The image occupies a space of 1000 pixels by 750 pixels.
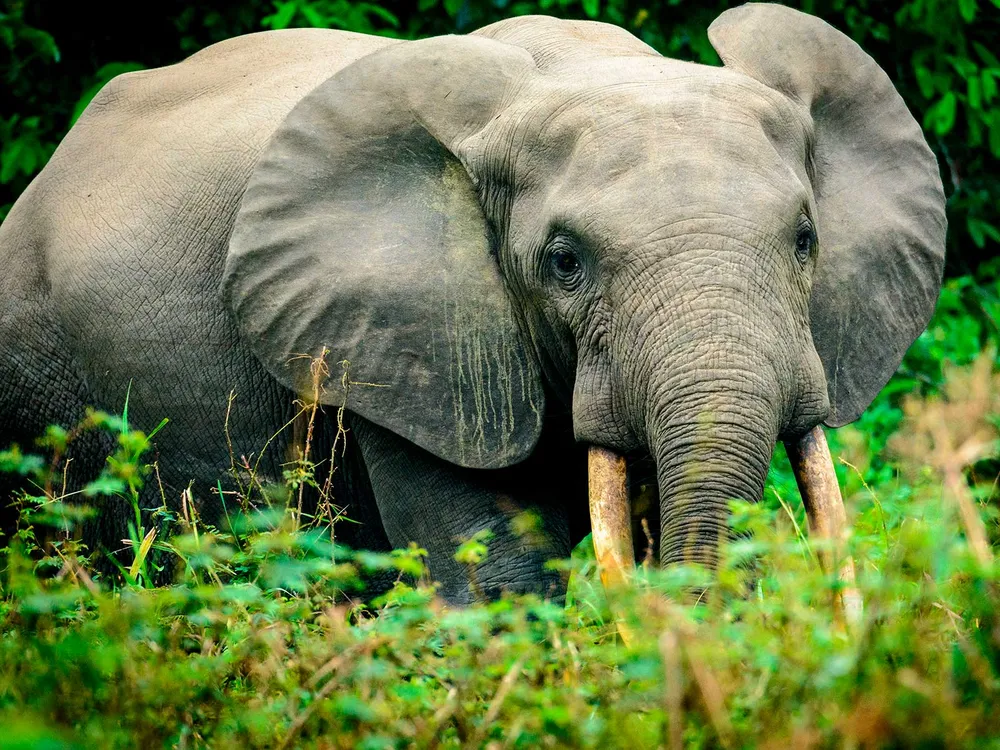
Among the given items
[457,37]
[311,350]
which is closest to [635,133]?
[457,37]

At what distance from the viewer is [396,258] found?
4039 millimetres

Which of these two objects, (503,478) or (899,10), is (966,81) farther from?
(503,478)

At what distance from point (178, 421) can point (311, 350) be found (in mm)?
767

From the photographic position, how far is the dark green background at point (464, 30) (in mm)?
7219

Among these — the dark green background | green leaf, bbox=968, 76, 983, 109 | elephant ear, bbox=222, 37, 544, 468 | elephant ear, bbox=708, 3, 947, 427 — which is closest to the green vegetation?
elephant ear, bbox=222, 37, 544, 468

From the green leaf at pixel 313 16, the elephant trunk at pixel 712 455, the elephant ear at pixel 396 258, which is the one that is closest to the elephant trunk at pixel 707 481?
the elephant trunk at pixel 712 455

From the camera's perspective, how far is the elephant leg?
4.05m

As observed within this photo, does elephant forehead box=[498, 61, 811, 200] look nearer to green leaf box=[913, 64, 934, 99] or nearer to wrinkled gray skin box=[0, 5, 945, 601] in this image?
wrinkled gray skin box=[0, 5, 945, 601]

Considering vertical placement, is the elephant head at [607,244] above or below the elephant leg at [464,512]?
above

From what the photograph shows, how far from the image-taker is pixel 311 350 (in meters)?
4.14

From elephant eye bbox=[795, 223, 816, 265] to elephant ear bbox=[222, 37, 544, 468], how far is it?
2.36ft

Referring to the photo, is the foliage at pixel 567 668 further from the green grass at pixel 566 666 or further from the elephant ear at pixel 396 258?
the elephant ear at pixel 396 258

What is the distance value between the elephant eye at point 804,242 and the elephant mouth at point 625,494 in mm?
417

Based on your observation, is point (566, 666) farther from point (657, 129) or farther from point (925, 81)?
point (925, 81)
